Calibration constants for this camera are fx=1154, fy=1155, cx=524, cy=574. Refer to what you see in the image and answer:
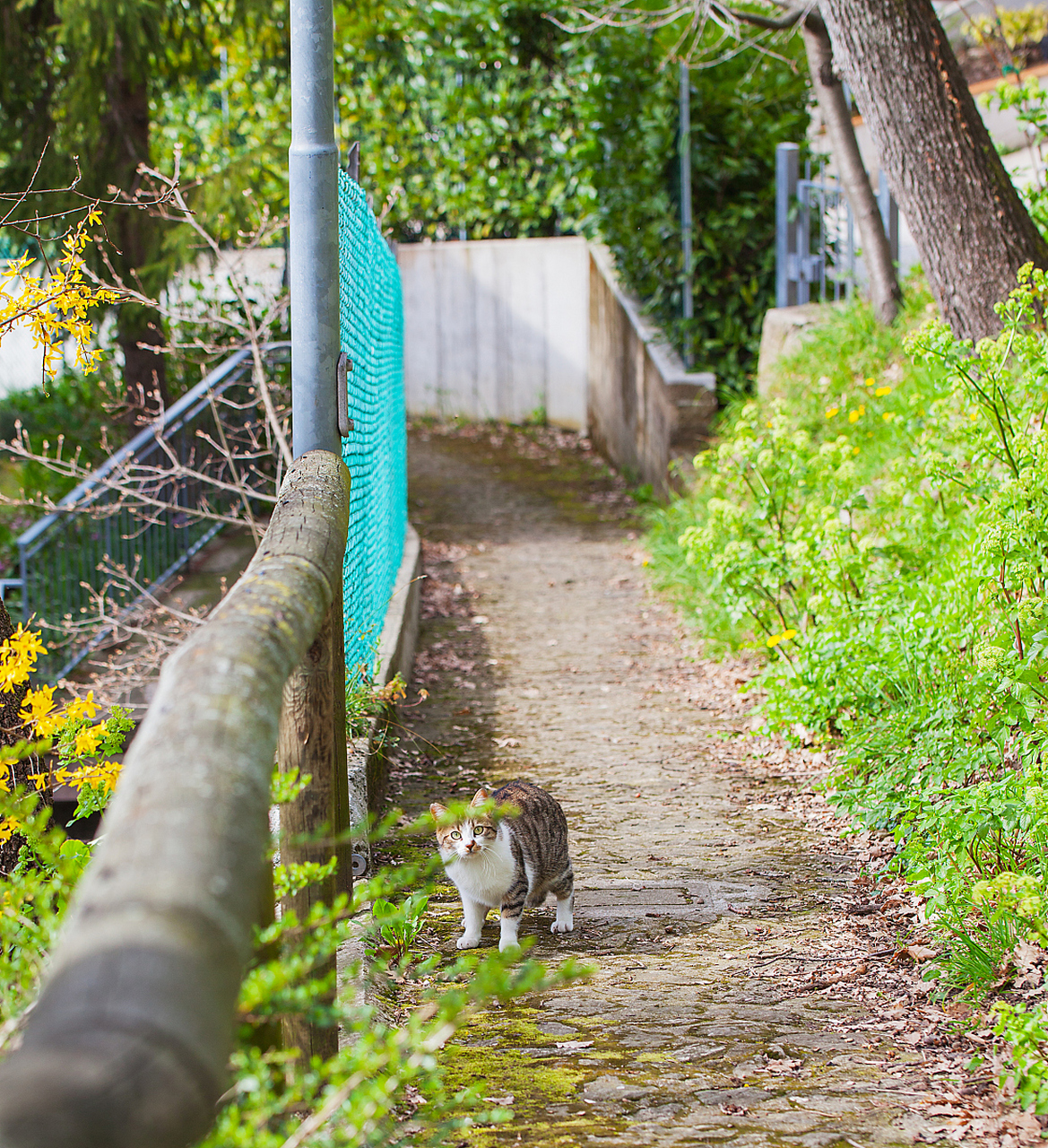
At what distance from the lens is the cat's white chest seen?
360cm

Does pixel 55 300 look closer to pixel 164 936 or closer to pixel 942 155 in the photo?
pixel 164 936

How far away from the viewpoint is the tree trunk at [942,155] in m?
6.20

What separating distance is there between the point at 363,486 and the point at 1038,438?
2841 millimetres

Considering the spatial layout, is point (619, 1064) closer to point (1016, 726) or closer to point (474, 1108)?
point (474, 1108)

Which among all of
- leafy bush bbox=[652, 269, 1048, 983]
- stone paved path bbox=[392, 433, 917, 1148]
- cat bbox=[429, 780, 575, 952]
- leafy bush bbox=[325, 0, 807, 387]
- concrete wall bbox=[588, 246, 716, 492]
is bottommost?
stone paved path bbox=[392, 433, 917, 1148]

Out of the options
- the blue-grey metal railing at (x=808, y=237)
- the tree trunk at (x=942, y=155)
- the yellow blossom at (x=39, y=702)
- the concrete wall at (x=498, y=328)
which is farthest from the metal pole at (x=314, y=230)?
the concrete wall at (x=498, y=328)

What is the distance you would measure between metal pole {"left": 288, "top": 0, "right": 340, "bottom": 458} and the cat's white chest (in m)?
1.35

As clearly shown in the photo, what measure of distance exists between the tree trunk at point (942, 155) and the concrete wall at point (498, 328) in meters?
8.37

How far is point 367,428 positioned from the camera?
5527 millimetres

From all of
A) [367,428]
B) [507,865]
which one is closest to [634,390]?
[367,428]

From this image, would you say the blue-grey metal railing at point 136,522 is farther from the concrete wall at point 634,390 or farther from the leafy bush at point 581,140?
the concrete wall at point 634,390

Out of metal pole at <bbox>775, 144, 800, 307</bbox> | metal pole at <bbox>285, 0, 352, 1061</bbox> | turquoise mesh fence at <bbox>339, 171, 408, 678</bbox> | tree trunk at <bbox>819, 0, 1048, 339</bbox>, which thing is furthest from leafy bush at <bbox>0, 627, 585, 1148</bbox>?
metal pole at <bbox>775, 144, 800, 307</bbox>

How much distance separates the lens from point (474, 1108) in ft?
8.86

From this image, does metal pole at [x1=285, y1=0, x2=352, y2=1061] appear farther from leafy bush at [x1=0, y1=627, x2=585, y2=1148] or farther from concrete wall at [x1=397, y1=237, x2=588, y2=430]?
concrete wall at [x1=397, y1=237, x2=588, y2=430]
